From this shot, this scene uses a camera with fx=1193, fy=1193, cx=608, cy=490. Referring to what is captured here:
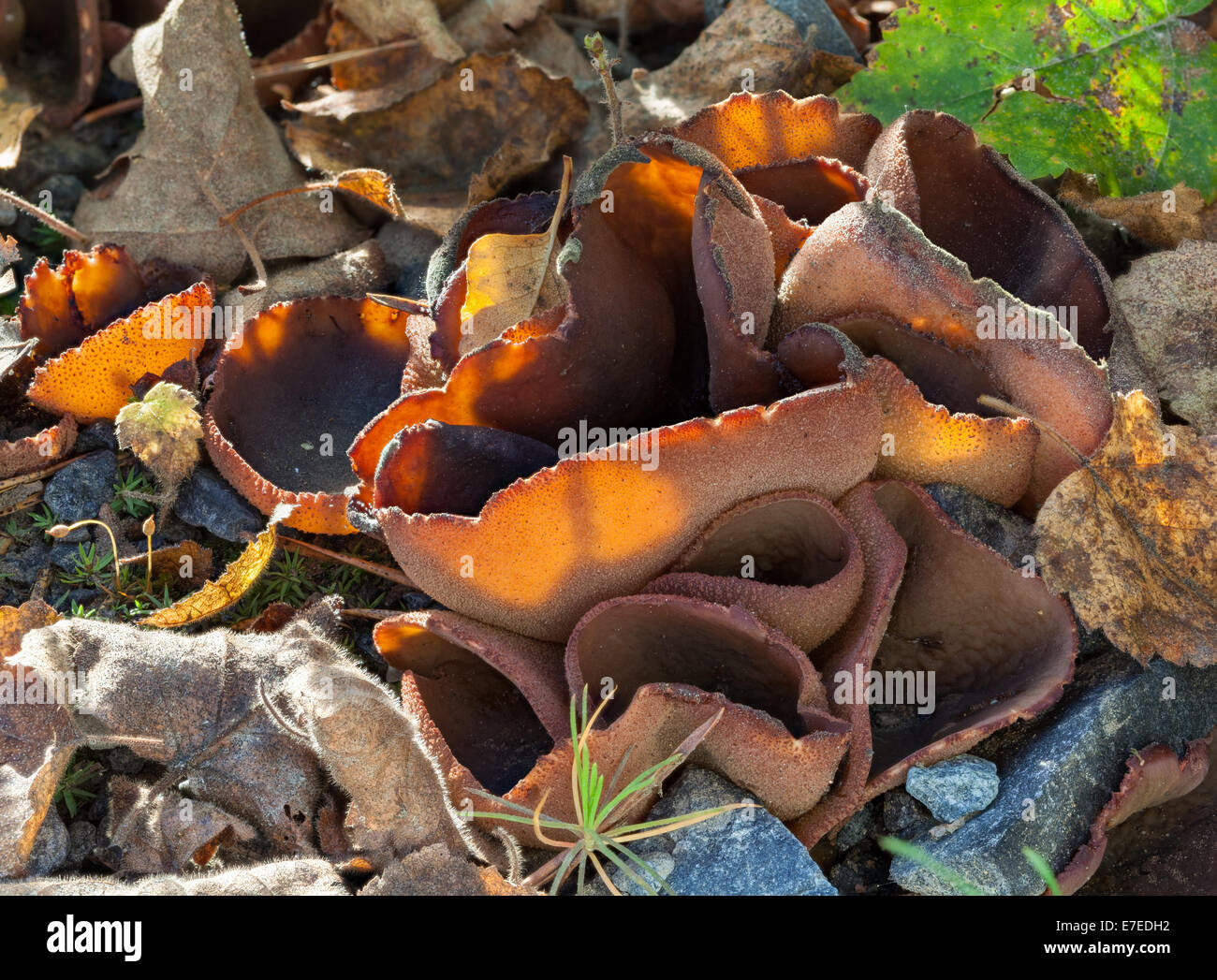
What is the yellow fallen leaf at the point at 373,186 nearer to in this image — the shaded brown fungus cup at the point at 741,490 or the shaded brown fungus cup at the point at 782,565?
the shaded brown fungus cup at the point at 741,490

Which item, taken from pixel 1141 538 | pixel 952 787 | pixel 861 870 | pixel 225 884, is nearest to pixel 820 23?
pixel 1141 538

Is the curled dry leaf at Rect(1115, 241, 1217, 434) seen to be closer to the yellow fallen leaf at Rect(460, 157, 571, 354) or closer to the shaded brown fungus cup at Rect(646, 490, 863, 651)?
the shaded brown fungus cup at Rect(646, 490, 863, 651)

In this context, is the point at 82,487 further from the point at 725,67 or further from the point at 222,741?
the point at 725,67

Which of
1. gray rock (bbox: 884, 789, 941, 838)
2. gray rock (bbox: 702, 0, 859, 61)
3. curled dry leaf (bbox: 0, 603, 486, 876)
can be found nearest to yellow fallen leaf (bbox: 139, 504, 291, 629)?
curled dry leaf (bbox: 0, 603, 486, 876)

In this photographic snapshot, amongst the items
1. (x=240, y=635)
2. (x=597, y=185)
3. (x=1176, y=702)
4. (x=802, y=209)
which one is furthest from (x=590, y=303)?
(x=1176, y=702)

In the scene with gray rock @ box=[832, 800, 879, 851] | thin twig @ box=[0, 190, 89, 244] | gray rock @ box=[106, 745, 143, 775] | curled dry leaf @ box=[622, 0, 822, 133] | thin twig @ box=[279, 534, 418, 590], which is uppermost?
curled dry leaf @ box=[622, 0, 822, 133]
